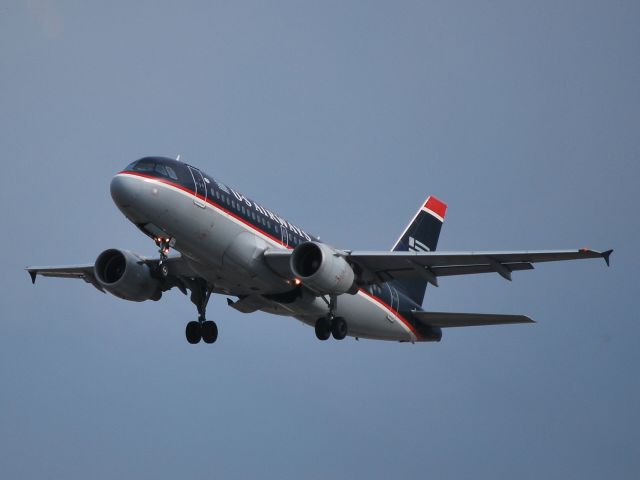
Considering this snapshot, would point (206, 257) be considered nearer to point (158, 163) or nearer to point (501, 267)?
point (158, 163)

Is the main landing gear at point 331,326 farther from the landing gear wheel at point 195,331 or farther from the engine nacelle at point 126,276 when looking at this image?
the engine nacelle at point 126,276

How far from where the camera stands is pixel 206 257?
38.2 m

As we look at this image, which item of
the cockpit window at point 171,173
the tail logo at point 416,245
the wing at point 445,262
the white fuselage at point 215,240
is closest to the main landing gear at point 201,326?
the white fuselage at point 215,240

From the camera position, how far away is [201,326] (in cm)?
4381

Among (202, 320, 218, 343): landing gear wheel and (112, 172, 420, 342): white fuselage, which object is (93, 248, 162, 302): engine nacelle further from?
(112, 172, 420, 342): white fuselage

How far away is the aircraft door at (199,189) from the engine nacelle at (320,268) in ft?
12.9

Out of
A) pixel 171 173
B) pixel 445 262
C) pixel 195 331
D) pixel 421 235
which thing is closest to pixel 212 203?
pixel 171 173

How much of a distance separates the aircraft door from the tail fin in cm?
1351

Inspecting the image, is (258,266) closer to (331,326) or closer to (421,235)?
(331,326)

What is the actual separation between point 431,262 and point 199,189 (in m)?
9.10

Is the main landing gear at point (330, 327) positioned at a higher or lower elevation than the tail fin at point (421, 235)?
lower

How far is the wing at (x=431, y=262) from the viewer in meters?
38.1

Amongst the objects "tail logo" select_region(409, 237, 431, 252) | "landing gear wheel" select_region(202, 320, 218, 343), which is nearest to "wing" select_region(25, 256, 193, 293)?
"landing gear wheel" select_region(202, 320, 218, 343)

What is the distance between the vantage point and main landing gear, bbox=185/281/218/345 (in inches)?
1715
